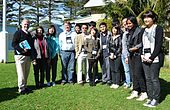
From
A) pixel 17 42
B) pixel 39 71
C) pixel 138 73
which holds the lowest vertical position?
pixel 39 71

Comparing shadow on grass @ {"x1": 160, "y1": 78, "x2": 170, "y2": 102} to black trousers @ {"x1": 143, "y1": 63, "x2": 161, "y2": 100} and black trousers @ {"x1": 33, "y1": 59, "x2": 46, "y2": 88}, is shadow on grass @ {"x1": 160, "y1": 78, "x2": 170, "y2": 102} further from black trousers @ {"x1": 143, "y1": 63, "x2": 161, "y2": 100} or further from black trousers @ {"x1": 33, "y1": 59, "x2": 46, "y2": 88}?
black trousers @ {"x1": 33, "y1": 59, "x2": 46, "y2": 88}

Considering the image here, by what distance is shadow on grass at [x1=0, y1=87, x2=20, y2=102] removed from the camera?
309 inches

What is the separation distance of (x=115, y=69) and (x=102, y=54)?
2.57 feet

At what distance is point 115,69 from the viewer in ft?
30.1

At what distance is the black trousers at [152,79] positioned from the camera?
702cm

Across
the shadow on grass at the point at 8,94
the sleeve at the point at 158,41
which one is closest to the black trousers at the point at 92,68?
the shadow on grass at the point at 8,94

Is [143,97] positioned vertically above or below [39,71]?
below

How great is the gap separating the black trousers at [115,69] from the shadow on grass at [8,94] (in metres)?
2.74

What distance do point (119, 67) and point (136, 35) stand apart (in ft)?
5.68

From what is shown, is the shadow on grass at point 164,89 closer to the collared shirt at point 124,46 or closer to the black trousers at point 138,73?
the black trousers at point 138,73

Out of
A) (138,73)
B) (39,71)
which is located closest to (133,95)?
(138,73)

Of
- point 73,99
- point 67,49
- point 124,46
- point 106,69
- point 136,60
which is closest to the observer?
point 136,60

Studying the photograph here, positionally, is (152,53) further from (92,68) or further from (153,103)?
(92,68)

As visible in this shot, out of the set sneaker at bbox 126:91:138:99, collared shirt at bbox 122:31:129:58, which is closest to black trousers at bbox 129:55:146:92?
sneaker at bbox 126:91:138:99
